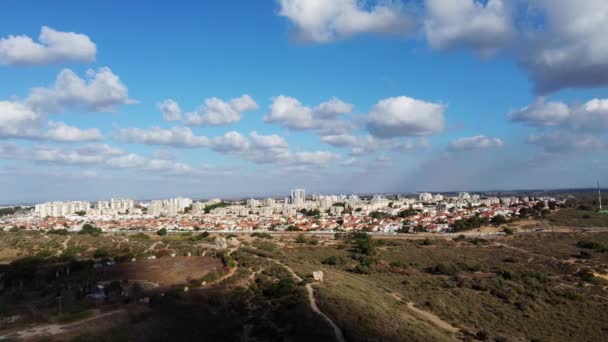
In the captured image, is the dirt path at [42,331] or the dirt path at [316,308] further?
the dirt path at [42,331]

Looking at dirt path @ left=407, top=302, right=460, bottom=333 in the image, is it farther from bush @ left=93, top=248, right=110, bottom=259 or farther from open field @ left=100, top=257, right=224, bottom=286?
bush @ left=93, top=248, right=110, bottom=259

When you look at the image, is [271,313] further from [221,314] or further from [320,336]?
[320,336]

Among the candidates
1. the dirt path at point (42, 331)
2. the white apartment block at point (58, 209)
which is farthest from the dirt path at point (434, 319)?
the white apartment block at point (58, 209)

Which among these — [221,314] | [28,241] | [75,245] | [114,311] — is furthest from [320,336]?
[28,241]

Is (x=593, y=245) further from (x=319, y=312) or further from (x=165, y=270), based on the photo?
(x=165, y=270)

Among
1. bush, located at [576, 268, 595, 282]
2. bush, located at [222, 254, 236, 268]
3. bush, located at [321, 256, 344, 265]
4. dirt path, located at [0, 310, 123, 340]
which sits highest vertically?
bush, located at [222, 254, 236, 268]

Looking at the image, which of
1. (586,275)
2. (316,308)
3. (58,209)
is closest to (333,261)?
(316,308)

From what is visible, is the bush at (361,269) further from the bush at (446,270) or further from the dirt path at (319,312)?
the dirt path at (319,312)

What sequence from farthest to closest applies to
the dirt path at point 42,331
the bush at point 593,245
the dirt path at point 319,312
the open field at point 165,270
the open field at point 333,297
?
the bush at point 593,245, the open field at point 165,270, the open field at point 333,297, the dirt path at point 42,331, the dirt path at point 319,312

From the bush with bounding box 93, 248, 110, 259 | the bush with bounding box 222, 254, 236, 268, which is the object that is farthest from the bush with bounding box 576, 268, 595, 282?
the bush with bounding box 93, 248, 110, 259

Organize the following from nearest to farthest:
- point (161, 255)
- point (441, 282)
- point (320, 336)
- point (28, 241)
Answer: point (320, 336) < point (441, 282) < point (161, 255) < point (28, 241)

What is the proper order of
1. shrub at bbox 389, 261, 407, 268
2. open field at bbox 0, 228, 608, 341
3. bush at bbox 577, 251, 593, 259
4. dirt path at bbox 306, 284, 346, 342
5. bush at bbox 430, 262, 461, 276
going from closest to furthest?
dirt path at bbox 306, 284, 346, 342, open field at bbox 0, 228, 608, 341, bush at bbox 430, 262, 461, 276, shrub at bbox 389, 261, 407, 268, bush at bbox 577, 251, 593, 259
